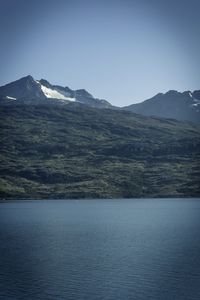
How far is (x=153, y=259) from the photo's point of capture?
3642 inches

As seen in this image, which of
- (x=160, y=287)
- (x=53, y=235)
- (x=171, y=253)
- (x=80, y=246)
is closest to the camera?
(x=160, y=287)

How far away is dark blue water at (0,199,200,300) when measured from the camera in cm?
6738

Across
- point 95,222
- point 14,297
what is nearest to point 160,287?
point 14,297

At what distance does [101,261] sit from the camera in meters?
91.9

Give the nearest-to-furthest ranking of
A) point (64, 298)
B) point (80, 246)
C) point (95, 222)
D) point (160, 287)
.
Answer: point (64, 298) → point (160, 287) → point (80, 246) → point (95, 222)

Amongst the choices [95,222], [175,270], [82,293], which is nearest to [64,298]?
[82,293]

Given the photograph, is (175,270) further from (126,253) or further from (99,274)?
(126,253)

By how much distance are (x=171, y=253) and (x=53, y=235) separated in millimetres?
47090

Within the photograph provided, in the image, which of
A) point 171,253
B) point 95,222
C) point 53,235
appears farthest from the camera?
point 95,222

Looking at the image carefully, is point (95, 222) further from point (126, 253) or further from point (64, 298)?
point (64, 298)

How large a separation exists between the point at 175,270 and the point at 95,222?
3757 inches

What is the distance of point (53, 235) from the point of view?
5290 inches

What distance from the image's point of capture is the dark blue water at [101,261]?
67381mm

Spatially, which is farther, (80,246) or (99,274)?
(80,246)
